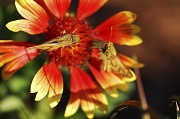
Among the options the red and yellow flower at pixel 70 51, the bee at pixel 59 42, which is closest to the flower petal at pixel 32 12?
the red and yellow flower at pixel 70 51

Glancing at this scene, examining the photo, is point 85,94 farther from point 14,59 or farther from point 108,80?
point 14,59

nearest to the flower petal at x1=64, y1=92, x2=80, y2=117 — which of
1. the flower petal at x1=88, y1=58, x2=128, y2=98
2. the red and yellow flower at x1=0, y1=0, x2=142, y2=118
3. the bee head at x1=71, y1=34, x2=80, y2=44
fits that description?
the red and yellow flower at x1=0, y1=0, x2=142, y2=118

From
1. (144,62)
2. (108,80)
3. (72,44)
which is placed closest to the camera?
(72,44)

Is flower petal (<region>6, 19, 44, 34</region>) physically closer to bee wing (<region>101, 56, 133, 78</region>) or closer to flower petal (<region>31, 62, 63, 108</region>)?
flower petal (<region>31, 62, 63, 108</region>)

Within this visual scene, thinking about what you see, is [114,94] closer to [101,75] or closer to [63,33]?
[101,75]

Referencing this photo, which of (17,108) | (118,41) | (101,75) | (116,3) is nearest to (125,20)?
(118,41)

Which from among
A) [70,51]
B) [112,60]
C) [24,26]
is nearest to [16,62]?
[24,26]

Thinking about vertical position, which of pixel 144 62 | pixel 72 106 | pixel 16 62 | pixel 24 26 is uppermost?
pixel 24 26
